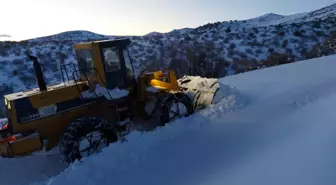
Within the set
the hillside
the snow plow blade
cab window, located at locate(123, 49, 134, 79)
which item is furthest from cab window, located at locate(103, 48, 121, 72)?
the hillside

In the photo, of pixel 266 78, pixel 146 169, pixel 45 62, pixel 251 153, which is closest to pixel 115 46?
pixel 146 169

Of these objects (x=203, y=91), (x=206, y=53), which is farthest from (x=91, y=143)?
(x=206, y=53)

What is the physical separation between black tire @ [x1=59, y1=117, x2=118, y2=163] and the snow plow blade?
2.42 meters

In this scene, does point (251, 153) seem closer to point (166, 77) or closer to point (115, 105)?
point (115, 105)

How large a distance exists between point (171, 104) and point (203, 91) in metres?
1.05

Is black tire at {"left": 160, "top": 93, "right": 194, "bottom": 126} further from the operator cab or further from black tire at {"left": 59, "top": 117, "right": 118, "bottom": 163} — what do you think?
black tire at {"left": 59, "top": 117, "right": 118, "bottom": 163}

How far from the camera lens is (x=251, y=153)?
16.1 ft

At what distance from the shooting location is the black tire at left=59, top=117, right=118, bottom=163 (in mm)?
6004

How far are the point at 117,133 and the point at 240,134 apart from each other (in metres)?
2.52

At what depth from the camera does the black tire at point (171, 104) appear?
7.47 metres

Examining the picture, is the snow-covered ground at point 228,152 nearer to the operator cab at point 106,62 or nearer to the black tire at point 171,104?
the black tire at point 171,104

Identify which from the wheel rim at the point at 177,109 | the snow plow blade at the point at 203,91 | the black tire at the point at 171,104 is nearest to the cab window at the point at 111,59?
the black tire at the point at 171,104

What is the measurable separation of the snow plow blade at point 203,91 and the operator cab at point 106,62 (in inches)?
67.5

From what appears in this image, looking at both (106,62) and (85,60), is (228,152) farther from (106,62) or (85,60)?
(85,60)
